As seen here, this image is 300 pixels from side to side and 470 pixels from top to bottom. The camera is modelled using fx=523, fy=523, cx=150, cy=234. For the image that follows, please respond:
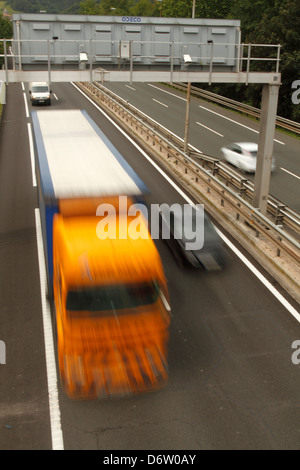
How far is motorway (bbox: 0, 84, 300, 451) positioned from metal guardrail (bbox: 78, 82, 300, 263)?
1087mm

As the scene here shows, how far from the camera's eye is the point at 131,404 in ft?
31.2

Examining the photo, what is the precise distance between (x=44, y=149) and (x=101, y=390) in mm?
7547

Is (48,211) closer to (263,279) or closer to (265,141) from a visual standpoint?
(263,279)

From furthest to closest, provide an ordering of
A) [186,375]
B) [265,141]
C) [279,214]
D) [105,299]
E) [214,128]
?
[214,128], [279,214], [265,141], [186,375], [105,299]

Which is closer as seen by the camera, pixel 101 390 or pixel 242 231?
pixel 101 390

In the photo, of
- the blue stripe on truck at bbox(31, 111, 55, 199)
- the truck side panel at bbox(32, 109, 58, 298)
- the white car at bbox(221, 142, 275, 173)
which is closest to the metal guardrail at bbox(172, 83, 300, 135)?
the white car at bbox(221, 142, 275, 173)

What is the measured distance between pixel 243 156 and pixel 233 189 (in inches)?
235

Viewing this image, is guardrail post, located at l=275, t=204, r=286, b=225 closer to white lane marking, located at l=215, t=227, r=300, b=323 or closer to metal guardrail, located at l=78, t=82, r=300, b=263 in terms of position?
metal guardrail, located at l=78, t=82, r=300, b=263

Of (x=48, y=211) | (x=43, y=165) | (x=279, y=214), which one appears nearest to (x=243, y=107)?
(x=279, y=214)

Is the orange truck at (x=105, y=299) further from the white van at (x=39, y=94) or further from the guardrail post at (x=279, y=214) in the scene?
the white van at (x=39, y=94)

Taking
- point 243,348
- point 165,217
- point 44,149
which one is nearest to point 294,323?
point 243,348

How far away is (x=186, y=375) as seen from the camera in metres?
10.4

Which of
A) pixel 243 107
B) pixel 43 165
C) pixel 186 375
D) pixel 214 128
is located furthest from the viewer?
pixel 243 107

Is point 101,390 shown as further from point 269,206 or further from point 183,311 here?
point 269,206
